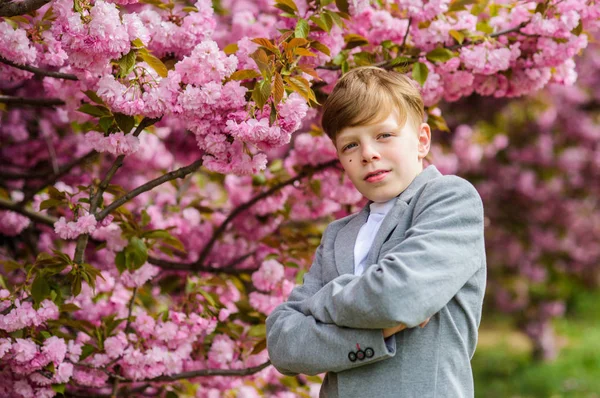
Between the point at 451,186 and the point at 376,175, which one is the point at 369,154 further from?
the point at 451,186

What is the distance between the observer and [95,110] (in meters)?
2.19

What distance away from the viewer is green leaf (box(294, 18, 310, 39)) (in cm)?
218

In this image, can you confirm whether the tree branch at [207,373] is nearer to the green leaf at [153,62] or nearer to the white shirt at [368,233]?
the white shirt at [368,233]

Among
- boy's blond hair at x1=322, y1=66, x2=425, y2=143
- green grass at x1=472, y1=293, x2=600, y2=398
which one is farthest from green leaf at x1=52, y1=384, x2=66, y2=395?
green grass at x1=472, y1=293, x2=600, y2=398

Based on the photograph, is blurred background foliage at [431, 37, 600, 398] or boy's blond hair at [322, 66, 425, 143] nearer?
boy's blond hair at [322, 66, 425, 143]

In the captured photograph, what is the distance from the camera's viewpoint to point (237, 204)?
3590 mm

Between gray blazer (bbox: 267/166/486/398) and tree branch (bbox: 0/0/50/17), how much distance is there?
41.3 inches

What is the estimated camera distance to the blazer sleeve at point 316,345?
1.62 meters

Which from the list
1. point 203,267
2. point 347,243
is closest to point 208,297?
point 203,267

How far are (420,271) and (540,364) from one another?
7032mm

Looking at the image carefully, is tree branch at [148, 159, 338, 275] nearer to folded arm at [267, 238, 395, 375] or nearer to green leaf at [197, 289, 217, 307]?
green leaf at [197, 289, 217, 307]

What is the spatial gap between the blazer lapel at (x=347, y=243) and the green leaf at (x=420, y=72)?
0.80 meters

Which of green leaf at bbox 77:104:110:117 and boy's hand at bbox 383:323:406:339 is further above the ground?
green leaf at bbox 77:104:110:117

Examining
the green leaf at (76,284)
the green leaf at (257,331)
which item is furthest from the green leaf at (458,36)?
the green leaf at (76,284)
